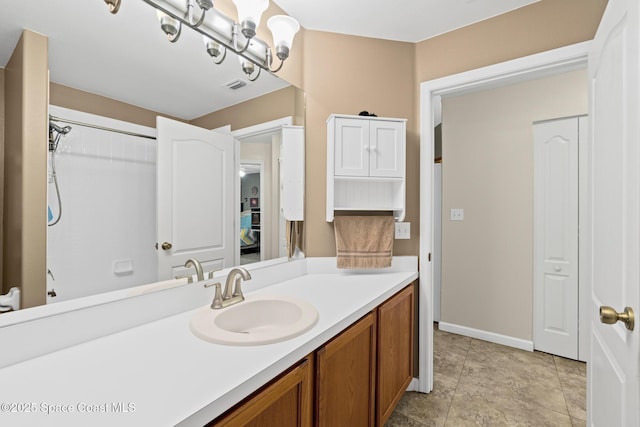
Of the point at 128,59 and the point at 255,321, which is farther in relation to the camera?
the point at 255,321

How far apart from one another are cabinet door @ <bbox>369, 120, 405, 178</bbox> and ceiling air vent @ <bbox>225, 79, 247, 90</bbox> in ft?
2.48

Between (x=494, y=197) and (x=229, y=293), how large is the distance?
2481mm

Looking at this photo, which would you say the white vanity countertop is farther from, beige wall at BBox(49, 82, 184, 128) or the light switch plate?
the light switch plate

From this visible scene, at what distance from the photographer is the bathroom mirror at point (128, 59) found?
2.96ft

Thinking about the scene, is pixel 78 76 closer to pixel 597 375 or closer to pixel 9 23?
pixel 9 23

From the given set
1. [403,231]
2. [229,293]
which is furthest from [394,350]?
[229,293]

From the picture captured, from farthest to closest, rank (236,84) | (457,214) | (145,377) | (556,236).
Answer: (457,214) < (556,236) < (236,84) < (145,377)

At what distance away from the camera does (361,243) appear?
1871mm

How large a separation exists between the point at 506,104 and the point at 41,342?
3306 mm

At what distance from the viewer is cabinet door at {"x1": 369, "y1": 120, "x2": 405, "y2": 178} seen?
1815mm

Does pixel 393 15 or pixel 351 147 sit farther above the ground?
pixel 393 15

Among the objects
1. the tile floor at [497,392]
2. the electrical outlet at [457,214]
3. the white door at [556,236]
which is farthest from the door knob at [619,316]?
the electrical outlet at [457,214]

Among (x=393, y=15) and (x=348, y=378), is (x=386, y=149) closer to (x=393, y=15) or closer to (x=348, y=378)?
(x=393, y=15)

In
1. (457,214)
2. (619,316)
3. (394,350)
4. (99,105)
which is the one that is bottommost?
(394,350)
